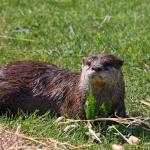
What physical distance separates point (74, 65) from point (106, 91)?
1665 millimetres

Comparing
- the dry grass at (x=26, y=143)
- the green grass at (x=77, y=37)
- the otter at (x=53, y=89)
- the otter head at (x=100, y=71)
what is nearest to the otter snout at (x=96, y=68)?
the otter head at (x=100, y=71)

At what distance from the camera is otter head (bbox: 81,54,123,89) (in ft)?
16.5

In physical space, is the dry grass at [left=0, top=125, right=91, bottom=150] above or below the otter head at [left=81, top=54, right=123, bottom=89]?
below

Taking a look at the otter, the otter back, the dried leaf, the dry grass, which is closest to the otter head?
the otter

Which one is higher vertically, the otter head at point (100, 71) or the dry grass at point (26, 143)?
the otter head at point (100, 71)

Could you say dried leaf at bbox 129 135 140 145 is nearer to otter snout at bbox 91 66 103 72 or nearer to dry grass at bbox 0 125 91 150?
dry grass at bbox 0 125 91 150

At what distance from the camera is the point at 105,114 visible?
5.21 meters

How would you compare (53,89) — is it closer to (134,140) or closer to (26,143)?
(134,140)

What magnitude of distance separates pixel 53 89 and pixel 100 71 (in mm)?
709

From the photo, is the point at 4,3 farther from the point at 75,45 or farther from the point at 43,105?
the point at 43,105

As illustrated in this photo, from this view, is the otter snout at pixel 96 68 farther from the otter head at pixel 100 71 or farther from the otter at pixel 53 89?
the otter at pixel 53 89

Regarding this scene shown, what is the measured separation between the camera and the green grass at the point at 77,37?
5.66 m

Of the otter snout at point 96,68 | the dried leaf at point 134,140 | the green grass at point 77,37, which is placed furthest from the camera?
the green grass at point 77,37

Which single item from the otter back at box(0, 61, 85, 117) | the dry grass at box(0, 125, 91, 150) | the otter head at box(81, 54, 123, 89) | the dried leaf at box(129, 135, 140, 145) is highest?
the otter head at box(81, 54, 123, 89)
